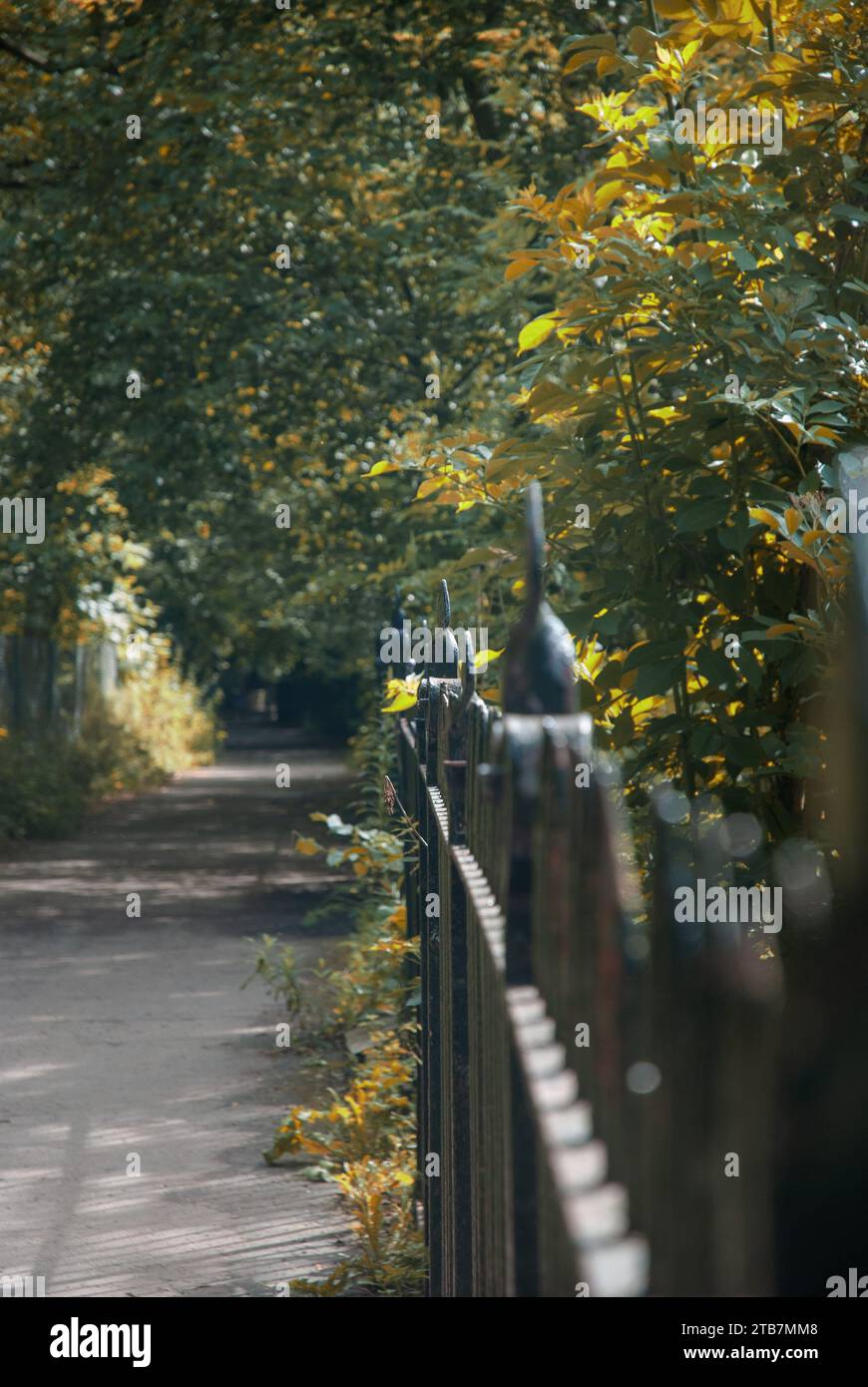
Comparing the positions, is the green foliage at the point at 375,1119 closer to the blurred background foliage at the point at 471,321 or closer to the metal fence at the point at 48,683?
the blurred background foliage at the point at 471,321

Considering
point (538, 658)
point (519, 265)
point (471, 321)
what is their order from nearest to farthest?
1. point (538, 658)
2. point (519, 265)
3. point (471, 321)

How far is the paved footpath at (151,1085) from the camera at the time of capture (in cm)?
450

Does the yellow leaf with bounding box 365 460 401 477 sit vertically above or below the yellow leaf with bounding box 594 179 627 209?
below

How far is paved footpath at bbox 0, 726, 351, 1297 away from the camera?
4.50 meters

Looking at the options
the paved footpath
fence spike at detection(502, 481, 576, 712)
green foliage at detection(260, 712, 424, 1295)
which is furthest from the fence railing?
the paved footpath

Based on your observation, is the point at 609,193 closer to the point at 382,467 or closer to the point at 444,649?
the point at 382,467

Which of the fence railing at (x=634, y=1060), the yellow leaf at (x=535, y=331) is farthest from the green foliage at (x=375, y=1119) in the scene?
the fence railing at (x=634, y=1060)

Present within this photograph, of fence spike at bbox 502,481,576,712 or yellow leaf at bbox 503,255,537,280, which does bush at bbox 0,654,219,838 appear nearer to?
yellow leaf at bbox 503,255,537,280

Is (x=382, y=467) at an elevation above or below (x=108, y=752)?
above

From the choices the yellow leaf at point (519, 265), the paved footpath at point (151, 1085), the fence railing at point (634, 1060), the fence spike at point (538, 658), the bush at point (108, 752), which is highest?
the yellow leaf at point (519, 265)

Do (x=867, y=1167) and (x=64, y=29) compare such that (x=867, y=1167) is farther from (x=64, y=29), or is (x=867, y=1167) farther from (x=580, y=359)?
(x=64, y=29)

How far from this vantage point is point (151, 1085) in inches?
255

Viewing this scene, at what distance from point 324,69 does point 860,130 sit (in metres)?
7.64

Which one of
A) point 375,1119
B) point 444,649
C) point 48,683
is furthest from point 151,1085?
point 48,683
